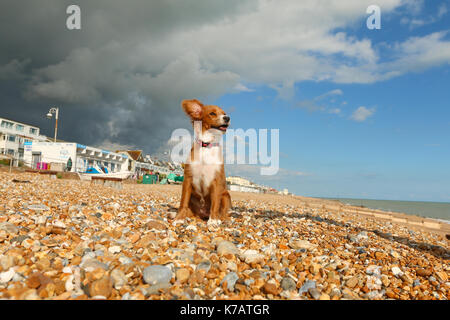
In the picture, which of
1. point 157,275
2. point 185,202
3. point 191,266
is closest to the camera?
point 157,275

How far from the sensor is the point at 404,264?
3.45 metres

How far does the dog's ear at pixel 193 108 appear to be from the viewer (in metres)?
4.85

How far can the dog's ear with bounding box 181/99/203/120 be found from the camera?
4852 millimetres

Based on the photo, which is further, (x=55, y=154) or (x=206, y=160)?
(x=55, y=154)

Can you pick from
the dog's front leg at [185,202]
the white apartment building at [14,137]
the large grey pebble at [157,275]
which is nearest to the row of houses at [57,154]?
the white apartment building at [14,137]

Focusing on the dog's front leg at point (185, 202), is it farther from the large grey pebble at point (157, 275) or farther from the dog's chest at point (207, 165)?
the large grey pebble at point (157, 275)

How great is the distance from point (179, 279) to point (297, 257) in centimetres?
155

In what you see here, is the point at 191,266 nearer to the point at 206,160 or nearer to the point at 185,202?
the point at 206,160

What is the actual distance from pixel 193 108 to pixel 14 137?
6673 centimetres

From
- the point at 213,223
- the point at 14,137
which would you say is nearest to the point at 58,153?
the point at 14,137

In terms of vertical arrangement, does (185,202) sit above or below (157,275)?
above

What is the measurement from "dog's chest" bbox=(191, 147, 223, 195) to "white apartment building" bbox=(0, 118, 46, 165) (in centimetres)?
5833

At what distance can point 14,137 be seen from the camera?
2154 inches
